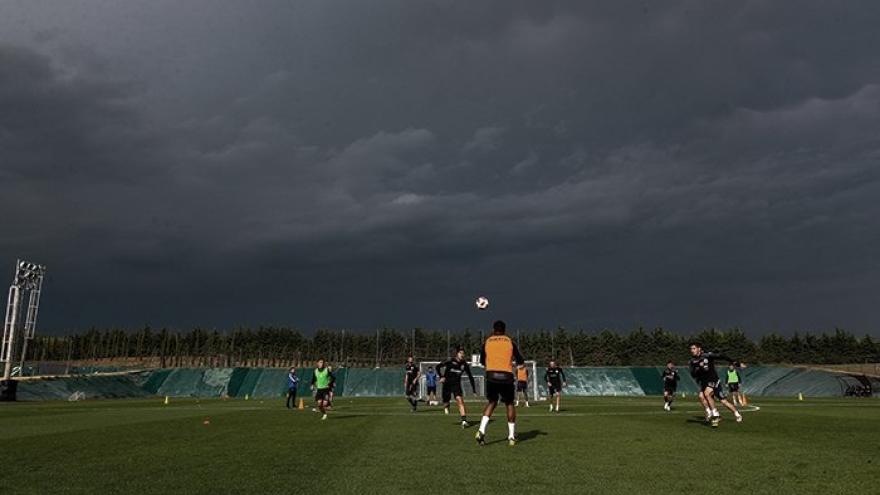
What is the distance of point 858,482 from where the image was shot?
27.2ft

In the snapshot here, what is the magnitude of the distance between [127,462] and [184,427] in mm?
8142

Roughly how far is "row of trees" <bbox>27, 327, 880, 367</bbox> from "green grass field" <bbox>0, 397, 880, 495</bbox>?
2551 inches

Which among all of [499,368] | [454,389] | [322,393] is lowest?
[322,393]

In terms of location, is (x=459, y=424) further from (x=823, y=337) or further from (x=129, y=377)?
(x=823, y=337)

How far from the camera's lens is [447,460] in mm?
10656

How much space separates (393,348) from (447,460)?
85558 millimetres

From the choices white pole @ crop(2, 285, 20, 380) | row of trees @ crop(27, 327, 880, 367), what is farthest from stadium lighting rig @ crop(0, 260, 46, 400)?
row of trees @ crop(27, 327, 880, 367)

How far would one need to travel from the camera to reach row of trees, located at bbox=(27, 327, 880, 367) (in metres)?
81.9

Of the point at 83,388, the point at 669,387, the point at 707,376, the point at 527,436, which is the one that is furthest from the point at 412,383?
the point at 83,388

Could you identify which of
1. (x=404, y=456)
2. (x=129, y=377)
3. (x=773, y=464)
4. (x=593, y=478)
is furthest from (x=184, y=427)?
(x=129, y=377)

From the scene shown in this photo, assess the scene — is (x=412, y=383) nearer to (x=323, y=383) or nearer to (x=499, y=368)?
(x=323, y=383)

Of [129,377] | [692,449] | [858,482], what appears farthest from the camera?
[129,377]

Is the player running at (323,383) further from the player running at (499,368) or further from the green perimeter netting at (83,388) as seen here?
the green perimeter netting at (83,388)

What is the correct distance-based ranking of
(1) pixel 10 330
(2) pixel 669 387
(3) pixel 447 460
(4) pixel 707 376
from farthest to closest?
1. (1) pixel 10 330
2. (2) pixel 669 387
3. (4) pixel 707 376
4. (3) pixel 447 460
